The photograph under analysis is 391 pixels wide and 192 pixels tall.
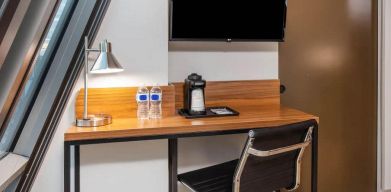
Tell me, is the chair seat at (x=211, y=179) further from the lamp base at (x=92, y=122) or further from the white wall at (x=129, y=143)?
the lamp base at (x=92, y=122)

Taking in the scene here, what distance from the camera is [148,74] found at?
6.20ft

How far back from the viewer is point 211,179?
174 centimetres

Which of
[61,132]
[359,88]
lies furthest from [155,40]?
[359,88]

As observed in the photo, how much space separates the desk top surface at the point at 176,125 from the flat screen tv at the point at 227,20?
0.51 meters

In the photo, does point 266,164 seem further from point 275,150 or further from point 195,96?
point 195,96

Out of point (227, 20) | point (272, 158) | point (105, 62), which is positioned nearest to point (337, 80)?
point (227, 20)

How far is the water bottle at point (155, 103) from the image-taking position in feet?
6.03

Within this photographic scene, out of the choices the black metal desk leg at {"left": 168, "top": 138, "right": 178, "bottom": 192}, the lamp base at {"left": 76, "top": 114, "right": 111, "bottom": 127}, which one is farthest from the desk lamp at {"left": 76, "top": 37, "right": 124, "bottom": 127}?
the black metal desk leg at {"left": 168, "top": 138, "right": 178, "bottom": 192}

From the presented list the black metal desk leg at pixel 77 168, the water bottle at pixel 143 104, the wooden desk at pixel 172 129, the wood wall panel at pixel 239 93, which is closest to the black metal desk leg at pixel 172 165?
the wooden desk at pixel 172 129

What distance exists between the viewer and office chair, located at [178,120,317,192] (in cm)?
144

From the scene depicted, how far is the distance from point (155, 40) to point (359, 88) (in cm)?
175

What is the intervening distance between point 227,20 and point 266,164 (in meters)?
0.96

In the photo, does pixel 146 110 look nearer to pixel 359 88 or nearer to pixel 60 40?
pixel 60 40

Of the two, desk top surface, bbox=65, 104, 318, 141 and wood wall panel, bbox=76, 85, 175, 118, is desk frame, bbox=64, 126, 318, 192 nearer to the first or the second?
desk top surface, bbox=65, 104, 318, 141
